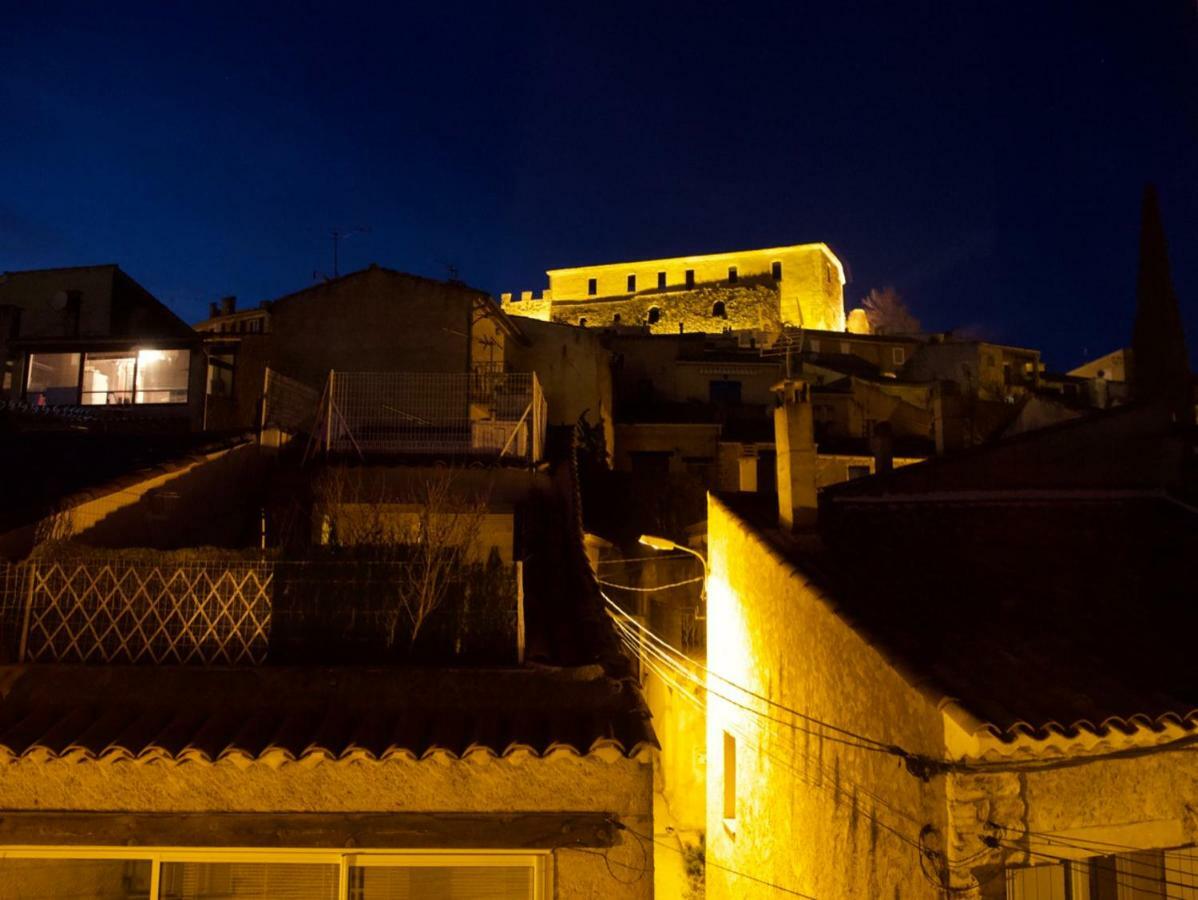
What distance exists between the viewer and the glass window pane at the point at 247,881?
605 centimetres

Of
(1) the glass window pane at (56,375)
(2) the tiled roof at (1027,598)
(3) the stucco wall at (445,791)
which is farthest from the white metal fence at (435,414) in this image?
(1) the glass window pane at (56,375)

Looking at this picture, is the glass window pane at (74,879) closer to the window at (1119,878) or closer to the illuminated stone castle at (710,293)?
the window at (1119,878)

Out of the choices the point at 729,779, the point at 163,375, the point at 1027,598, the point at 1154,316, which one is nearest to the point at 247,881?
the point at 1027,598

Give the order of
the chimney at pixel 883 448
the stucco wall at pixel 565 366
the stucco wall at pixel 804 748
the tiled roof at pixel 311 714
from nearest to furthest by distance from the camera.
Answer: the tiled roof at pixel 311 714 < the stucco wall at pixel 804 748 < the chimney at pixel 883 448 < the stucco wall at pixel 565 366

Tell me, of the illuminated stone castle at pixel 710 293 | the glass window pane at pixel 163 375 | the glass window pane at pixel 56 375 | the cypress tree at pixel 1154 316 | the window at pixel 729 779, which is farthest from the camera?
the illuminated stone castle at pixel 710 293

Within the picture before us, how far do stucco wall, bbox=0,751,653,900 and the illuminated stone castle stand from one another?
58.2 meters

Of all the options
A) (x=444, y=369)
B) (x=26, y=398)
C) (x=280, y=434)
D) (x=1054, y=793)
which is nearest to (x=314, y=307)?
(x=444, y=369)

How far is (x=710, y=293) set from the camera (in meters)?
64.6

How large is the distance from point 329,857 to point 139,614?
113 inches

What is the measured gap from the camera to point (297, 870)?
6.07 metres

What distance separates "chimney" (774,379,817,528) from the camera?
10203 millimetres

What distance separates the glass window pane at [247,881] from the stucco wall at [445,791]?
438 millimetres

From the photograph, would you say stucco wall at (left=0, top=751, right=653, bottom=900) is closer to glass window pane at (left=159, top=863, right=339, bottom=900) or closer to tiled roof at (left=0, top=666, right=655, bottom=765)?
tiled roof at (left=0, top=666, right=655, bottom=765)

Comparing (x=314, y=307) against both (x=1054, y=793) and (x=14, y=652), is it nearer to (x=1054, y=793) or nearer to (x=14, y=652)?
(x=14, y=652)
